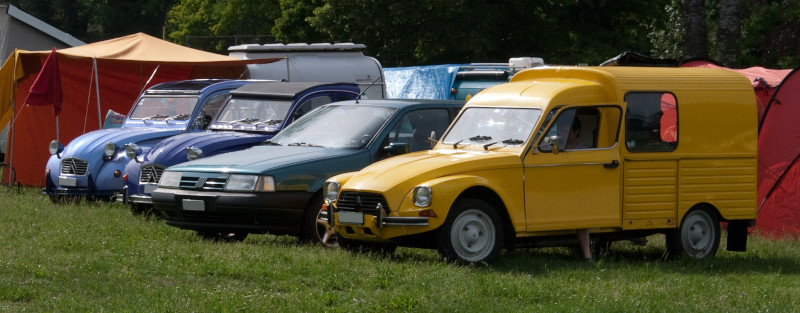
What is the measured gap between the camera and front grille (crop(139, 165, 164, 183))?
48.8ft

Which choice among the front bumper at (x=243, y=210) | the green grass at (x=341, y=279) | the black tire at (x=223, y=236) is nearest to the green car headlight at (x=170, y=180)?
the front bumper at (x=243, y=210)

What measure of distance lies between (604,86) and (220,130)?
5377 millimetres

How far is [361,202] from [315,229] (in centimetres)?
149

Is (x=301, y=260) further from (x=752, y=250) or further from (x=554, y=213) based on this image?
(x=752, y=250)

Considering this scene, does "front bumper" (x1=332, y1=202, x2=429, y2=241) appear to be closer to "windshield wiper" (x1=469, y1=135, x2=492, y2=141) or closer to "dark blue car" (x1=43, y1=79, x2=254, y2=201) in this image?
"windshield wiper" (x1=469, y1=135, x2=492, y2=141)

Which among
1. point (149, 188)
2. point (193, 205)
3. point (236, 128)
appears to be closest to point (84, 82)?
point (236, 128)

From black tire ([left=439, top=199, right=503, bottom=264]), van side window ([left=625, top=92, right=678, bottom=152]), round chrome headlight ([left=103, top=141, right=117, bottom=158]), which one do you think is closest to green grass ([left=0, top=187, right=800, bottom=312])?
black tire ([left=439, top=199, right=503, bottom=264])

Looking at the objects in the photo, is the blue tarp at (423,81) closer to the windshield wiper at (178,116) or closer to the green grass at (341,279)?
the windshield wiper at (178,116)

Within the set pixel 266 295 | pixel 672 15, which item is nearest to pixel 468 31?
pixel 672 15

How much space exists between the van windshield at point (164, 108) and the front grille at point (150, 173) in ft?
5.88

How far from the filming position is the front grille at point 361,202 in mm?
10812

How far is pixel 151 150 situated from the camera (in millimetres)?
15336

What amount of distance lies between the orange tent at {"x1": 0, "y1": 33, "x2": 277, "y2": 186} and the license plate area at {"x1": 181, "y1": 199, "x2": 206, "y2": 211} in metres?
6.93

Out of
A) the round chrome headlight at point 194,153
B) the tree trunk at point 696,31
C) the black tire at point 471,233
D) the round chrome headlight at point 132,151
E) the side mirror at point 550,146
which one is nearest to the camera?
the black tire at point 471,233
